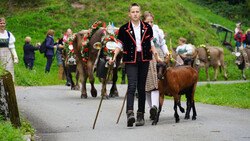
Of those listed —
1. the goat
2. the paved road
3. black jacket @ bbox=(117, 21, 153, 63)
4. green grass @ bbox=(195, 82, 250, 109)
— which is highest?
black jacket @ bbox=(117, 21, 153, 63)

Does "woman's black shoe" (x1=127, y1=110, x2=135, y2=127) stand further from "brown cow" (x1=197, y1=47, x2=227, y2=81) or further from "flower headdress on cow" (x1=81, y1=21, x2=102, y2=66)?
"brown cow" (x1=197, y1=47, x2=227, y2=81)

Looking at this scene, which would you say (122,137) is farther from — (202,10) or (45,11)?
(202,10)

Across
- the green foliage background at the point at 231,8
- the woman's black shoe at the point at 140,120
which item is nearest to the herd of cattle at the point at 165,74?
the woman's black shoe at the point at 140,120

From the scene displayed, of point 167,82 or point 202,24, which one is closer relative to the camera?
point 167,82

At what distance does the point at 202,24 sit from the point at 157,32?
31048 mm

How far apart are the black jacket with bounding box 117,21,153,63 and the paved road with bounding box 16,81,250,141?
116 cm

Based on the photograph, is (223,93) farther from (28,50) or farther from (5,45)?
(28,50)

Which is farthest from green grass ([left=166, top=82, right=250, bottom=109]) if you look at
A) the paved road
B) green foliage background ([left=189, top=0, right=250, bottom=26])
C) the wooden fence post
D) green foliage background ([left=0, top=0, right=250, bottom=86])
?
green foliage background ([left=189, top=0, right=250, bottom=26])

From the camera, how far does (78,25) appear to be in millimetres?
33844

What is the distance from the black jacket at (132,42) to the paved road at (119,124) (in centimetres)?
116

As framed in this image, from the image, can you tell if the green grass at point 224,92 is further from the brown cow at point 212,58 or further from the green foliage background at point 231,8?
the green foliage background at point 231,8

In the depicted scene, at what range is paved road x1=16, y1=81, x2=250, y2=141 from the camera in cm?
730

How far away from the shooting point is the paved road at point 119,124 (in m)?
7.30

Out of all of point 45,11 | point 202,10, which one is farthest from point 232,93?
point 202,10
